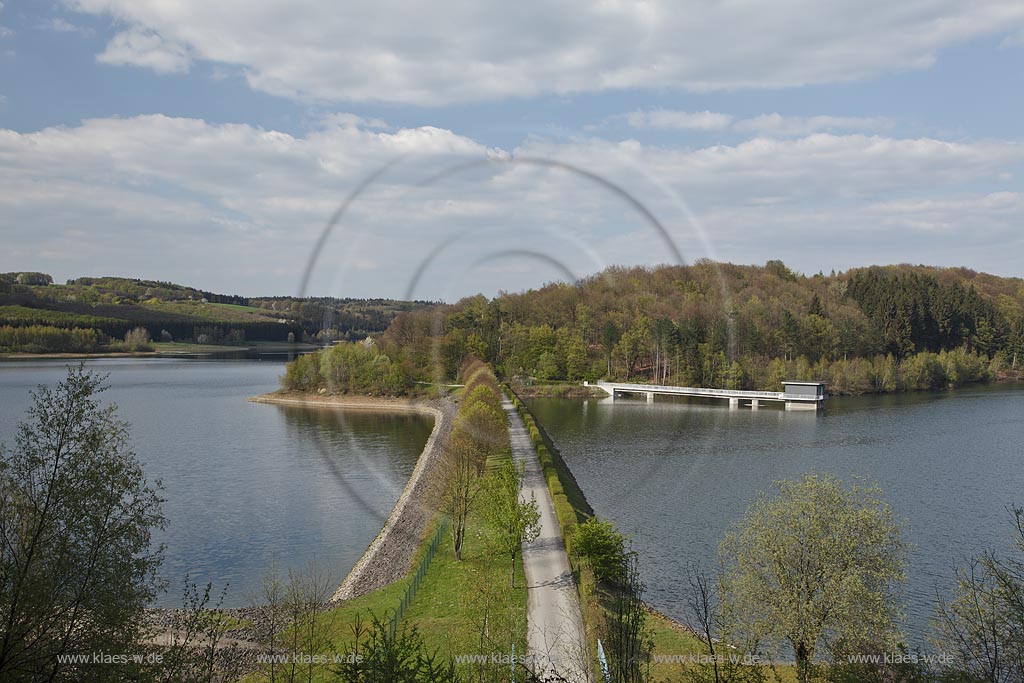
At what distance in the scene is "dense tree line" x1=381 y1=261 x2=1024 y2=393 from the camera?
8306cm

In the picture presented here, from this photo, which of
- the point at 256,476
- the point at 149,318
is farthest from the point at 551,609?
the point at 149,318

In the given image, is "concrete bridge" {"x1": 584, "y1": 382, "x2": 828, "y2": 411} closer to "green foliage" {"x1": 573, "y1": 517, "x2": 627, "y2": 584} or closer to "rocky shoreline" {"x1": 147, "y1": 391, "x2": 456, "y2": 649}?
"rocky shoreline" {"x1": 147, "y1": 391, "x2": 456, "y2": 649}

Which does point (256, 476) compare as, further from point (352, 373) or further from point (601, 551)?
point (352, 373)

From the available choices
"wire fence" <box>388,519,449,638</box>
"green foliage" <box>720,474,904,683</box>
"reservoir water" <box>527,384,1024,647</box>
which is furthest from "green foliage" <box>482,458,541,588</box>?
"green foliage" <box>720,474,904,683</box>

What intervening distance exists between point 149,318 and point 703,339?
127m

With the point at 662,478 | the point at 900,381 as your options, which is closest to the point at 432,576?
the point at 662,478

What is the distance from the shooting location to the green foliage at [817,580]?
16141 mm

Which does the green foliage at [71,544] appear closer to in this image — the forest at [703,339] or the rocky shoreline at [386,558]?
the rocky shoreline at [386,558]

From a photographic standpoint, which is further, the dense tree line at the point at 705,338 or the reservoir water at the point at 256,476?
the dense tree line at the point at 705,338

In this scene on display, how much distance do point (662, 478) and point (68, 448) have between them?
3182cm

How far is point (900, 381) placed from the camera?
295 feet

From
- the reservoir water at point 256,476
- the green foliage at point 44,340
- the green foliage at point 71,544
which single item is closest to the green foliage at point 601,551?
the reservoir water at point 256,476

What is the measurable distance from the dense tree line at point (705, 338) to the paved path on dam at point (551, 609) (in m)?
44.7

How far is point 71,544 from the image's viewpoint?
414 inches
